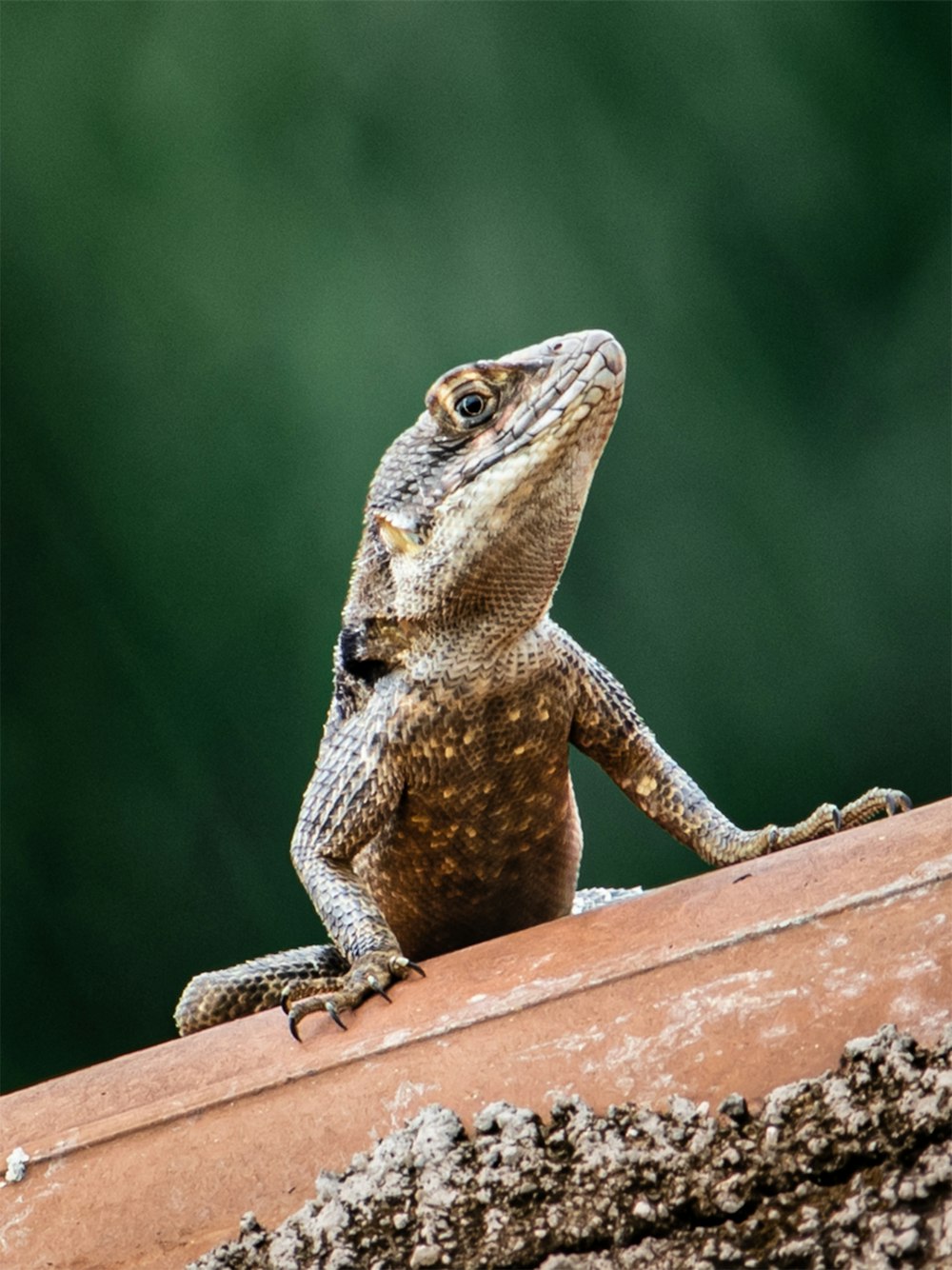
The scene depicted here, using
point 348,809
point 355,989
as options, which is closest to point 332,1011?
point 355,989

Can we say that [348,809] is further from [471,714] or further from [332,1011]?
[332,1011]

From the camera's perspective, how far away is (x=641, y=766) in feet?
9.16

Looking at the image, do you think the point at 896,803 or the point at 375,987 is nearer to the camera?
the point at 375,987

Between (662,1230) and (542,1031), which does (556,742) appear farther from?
(662,1230)

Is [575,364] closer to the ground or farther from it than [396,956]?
farther from it

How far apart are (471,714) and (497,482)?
38 cm

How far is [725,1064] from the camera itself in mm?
1812

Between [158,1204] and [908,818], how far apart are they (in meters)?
1.00

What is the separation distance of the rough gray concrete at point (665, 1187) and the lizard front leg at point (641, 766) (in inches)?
34.5

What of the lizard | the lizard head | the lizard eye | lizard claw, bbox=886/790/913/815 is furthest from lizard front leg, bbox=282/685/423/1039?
lizard claw, bbox=886/790/913/815

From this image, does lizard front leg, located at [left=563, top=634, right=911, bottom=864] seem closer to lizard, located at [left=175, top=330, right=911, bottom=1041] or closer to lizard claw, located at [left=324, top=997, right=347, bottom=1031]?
lizard, located at [left=175, top=330, right=911, bottom=1041]

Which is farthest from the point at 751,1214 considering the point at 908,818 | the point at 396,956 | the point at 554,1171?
the point at 396,956

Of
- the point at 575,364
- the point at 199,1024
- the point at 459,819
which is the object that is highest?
the point at 575,364

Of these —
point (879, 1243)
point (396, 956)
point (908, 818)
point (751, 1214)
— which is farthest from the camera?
point (396, 956)
